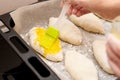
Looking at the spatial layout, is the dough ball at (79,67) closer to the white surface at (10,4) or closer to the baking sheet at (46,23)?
the baking sheet at (46,23)

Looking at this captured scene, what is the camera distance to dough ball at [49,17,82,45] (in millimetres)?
1008

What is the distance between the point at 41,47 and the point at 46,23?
0.53 ft

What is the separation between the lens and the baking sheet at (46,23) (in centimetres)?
94

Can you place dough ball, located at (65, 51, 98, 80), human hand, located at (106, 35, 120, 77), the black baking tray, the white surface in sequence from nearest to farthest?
1. human hand, located at (106, 35, 120, 77)
2. the black baking tray
3. dough ball, located at (65, 51, 98, 80)
4. the white surface

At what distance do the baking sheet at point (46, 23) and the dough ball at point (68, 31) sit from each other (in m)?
0.02

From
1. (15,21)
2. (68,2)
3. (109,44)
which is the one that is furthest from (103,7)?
(15,21)

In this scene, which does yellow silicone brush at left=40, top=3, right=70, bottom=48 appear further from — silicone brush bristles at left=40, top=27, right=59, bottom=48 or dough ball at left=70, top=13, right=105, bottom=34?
dough ball at left=70, top=13, right=105, bottom=34

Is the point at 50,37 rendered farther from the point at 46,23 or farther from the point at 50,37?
the point at 46,23

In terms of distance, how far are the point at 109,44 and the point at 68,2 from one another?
1.25 feet

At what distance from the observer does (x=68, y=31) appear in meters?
1.05

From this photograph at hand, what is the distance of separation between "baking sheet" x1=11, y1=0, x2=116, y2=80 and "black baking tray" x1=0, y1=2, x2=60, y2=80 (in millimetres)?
67

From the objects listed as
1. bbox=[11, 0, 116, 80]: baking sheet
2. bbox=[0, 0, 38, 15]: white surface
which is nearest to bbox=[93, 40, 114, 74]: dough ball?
bbox=[11, 0, 116, 80]: baking sheet

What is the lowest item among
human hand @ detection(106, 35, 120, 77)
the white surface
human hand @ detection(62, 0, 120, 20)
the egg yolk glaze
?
the egg yolk glaze

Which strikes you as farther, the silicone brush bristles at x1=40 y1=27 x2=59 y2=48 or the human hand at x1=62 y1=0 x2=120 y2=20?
the silicone brush bristles at x1=40 y1=27 x2=59 y2=48
